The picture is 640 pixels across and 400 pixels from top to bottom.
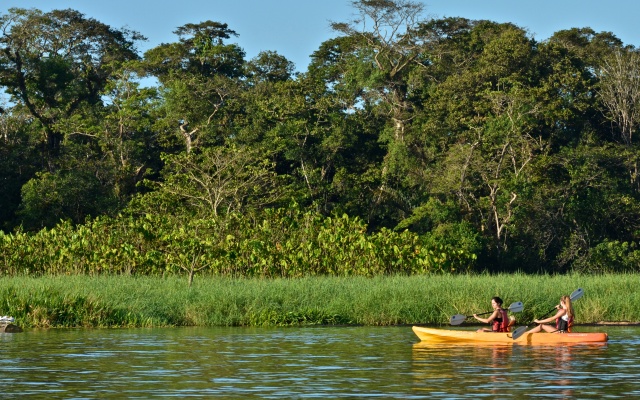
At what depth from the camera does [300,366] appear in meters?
14.7

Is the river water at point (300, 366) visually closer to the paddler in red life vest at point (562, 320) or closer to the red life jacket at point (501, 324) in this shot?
the paddler in red life vest at point (562, 320)

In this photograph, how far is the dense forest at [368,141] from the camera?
38.8m

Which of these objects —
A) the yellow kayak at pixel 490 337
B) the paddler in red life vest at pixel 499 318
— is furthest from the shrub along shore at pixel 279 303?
the yellow kayak at pixel 490 337

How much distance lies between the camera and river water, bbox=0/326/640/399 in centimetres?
1217

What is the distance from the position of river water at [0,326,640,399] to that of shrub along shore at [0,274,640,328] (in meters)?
1.44

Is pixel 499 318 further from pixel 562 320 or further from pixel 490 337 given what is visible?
pixel 562 320

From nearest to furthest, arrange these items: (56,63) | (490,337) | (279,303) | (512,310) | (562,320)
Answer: (490,337), (562,320), (512,310), (279,303), (56,63)

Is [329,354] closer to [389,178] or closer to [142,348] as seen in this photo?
[142,348]

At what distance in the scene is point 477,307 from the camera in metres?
22.3

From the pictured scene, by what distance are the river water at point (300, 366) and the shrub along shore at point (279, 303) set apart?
4.71 feet

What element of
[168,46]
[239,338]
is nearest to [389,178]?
[168,46]

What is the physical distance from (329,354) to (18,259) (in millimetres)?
17421

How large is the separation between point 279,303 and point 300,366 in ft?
27.9

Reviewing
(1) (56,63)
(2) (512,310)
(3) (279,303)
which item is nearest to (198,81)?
(1) (56,63)
